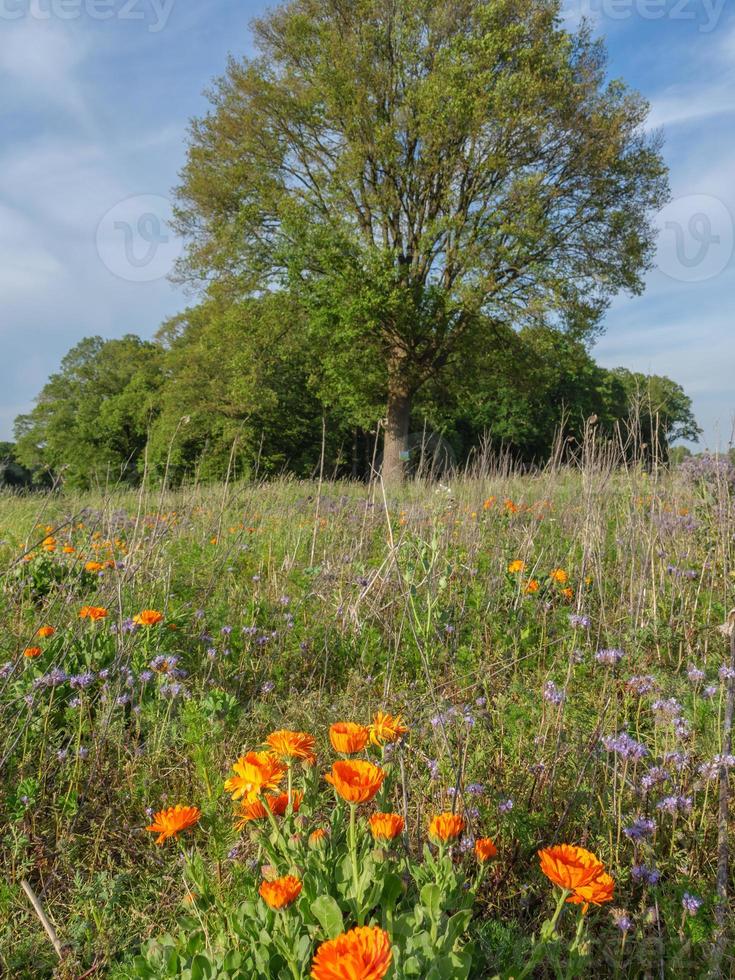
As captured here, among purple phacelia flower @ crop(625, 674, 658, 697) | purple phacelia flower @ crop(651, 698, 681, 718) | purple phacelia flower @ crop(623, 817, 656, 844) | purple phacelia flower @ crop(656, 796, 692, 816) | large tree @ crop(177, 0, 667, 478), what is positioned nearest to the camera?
purple phacelia flower @ crop(623, 817, 656, 844)

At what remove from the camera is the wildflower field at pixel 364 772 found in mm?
1133

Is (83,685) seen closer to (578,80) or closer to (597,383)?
(578,80)

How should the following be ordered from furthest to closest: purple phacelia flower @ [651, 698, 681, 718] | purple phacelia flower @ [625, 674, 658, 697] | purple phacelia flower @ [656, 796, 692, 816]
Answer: purple phacelia flower @ [625, 674, 658, 697] → purple phacelia flower @ [651, 698, 681, 718] → purple phacelia flower @ [656, 796, 692, 816]

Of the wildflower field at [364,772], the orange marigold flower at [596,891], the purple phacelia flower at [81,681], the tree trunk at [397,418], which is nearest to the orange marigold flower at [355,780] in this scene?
the wildflower field at [364,772]

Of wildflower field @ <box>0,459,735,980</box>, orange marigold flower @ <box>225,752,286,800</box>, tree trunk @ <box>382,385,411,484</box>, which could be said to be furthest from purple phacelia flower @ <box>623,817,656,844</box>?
tree trunk @ <box>382,385,411,484</box>

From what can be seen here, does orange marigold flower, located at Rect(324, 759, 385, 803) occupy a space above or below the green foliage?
below

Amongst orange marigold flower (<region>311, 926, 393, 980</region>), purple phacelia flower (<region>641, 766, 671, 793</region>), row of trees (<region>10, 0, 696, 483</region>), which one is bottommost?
purple phacelia flower (<region>641, 766, 671, 793</region>)

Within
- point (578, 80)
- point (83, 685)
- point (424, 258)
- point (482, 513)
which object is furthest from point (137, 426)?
point (83, 685)

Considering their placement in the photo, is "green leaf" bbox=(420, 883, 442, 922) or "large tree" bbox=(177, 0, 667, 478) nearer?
"green leaf" bbox=(420, 883, 442, 922)

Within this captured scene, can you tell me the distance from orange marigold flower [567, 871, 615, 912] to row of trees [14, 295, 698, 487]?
312 cm

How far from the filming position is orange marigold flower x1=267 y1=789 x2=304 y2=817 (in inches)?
48.9

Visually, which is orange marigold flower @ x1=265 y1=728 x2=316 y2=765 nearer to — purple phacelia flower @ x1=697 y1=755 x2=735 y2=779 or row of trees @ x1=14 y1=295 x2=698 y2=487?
purple phacelia flower @ x1=697 y1=755 x2=735 y2=779

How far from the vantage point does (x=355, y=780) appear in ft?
3.44

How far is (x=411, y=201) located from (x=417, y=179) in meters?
Result: 0.52
